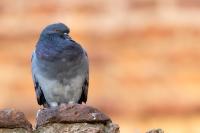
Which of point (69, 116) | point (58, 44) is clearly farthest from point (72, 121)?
point (58, 44)

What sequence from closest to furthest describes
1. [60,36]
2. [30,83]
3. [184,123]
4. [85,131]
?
1. [85,131]
2. [60,36]
3. [184,123]
4. [30,83]

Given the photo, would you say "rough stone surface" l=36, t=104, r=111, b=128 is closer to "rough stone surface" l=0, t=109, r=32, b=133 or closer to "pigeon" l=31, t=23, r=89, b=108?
"rough stone surface" l=0, t=109, r=32, b=133

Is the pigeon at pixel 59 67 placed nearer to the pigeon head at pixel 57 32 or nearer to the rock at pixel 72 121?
the pigeon head at pixel 57 32

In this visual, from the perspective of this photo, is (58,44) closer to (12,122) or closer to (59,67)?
(59,67)

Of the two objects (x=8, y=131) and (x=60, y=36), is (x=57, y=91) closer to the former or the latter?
(x=60, y=36)

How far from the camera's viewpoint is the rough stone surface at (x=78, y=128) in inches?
84.4

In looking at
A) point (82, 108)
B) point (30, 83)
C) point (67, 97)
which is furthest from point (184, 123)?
point (82, 108)

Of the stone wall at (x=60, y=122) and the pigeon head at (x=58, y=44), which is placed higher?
the pigeon head at (x=58, y=44)

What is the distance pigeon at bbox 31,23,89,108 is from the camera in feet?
10.5

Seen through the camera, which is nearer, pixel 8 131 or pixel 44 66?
pixel 8 131

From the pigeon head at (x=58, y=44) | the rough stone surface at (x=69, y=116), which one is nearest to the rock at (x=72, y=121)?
the rough stone surface at (x=69, y=116)

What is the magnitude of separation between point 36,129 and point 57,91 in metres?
1.20

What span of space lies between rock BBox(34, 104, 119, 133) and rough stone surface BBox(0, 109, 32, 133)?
36 millimetres

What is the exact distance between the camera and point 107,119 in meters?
2.19
